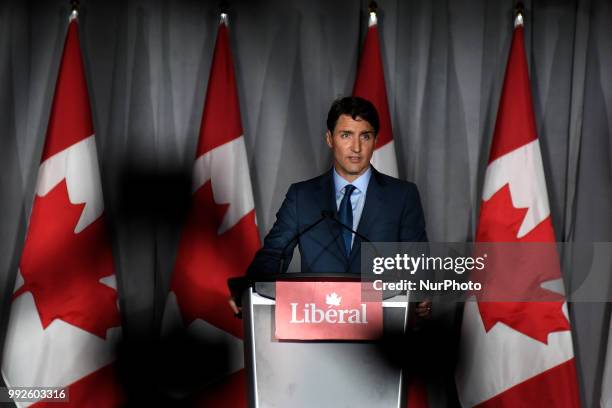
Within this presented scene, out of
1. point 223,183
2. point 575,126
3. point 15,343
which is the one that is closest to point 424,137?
point 575,126

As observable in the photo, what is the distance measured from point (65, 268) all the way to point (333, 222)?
1.48 meters

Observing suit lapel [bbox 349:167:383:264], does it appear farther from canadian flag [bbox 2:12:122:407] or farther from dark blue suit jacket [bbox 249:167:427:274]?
canadian flag [bbox 2:12:122:407]

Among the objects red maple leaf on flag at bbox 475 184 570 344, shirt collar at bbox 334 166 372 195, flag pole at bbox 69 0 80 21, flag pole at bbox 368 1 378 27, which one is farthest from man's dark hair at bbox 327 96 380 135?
flag pole at bbox 69 0 80 21

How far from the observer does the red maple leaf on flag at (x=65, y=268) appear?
357cm

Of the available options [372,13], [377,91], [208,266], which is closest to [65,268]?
[208,266]

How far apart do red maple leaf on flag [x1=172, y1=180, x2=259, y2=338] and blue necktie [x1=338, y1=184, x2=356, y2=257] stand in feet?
3.54

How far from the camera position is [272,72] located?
166 inches

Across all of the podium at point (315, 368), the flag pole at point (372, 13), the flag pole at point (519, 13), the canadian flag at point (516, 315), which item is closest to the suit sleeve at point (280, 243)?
the podium at point (315, 368)

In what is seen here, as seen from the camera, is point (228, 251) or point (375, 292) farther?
point (228, 251)

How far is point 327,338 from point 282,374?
0.14 meters

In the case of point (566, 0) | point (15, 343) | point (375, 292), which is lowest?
point (15, 343)

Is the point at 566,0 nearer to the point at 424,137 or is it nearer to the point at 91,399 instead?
the point at 424,137

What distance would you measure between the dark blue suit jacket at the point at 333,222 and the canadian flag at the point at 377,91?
104 cm

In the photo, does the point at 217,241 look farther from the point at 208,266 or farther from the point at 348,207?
the point at 348,207
